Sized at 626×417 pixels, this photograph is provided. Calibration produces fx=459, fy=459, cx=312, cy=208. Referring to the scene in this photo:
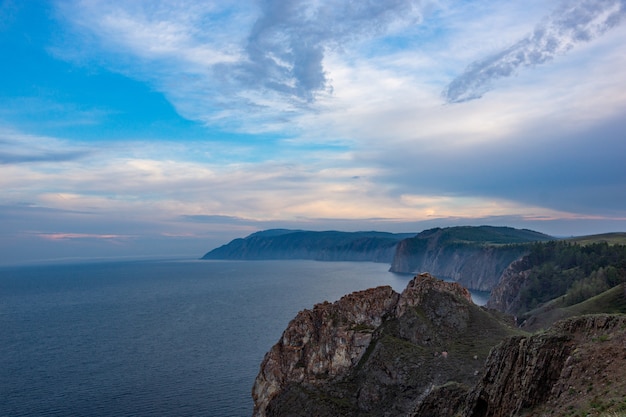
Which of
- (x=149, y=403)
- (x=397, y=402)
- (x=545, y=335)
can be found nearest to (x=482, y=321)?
(x=397, y=402)

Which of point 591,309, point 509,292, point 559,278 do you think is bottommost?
point 509,292

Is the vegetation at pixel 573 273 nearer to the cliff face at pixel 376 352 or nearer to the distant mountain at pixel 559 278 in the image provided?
the distant mountain at pixel 559 278

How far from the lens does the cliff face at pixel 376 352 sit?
6481 cm

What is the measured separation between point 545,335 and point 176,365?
96032 millimetres

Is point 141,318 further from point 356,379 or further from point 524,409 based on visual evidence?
point 524,409

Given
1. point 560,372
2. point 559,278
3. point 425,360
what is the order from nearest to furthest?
point 560,372, point 425,360, point 559,278

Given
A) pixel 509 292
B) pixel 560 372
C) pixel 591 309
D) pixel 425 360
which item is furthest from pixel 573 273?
pixel 560 372

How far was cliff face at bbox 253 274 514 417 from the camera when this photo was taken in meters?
64.8

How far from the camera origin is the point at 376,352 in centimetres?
7106

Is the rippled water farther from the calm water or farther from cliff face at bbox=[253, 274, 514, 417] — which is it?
cliff face at bbox=[253, 274, 514, 417]

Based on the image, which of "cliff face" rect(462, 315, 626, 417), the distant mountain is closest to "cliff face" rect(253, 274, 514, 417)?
"cliff face" rect(462, 315, 626, 417)

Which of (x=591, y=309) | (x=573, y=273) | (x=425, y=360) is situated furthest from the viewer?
(x=573, y=273)

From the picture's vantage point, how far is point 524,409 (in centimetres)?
2775

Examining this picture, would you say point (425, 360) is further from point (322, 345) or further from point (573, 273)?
point (573, 273)
